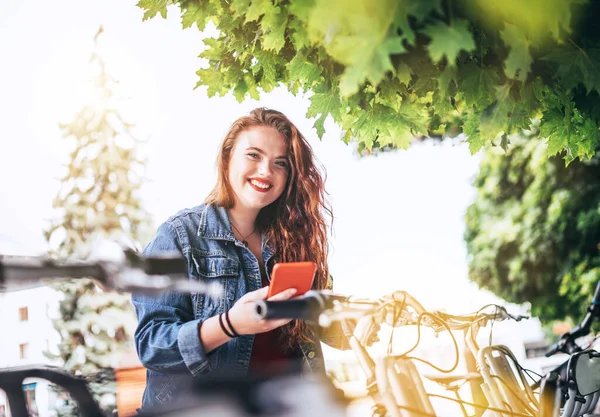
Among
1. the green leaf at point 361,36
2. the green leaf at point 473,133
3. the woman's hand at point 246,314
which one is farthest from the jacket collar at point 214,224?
the green leaf at point 361,36

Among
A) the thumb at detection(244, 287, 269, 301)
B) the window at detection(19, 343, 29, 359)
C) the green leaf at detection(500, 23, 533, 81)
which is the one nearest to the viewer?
the green leaf at detection(500, 23, 533, 81)

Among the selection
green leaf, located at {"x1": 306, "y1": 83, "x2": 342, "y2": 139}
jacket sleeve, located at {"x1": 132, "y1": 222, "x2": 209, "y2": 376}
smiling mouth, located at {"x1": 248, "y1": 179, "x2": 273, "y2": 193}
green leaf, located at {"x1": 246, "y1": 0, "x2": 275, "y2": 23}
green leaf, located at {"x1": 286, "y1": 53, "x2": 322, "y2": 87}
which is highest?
green leaf, located at {"x1": 246, "y1": 0, "x2": 275, "y2": 23}

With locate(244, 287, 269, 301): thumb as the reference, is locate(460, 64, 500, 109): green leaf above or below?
above

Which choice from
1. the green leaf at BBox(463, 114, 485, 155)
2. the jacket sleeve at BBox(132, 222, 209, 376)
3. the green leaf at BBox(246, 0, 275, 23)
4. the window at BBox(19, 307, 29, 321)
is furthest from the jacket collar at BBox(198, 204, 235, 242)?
the window at BBox(19, 307, 29, 321)

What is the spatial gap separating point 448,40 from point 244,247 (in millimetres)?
1173

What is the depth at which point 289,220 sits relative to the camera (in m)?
2.36

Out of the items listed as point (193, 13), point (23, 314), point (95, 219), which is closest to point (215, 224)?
point (193, 13)

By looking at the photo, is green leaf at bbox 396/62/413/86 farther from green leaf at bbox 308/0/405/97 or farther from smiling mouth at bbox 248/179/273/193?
smiling mouth at bbox 248/179/273/193

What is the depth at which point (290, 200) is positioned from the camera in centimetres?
236

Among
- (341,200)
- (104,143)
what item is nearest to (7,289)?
(341,200)

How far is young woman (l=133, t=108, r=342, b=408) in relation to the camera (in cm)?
197

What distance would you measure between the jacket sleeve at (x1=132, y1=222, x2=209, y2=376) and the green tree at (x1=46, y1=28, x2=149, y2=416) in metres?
2.10

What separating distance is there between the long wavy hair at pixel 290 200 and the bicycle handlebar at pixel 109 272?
3.60 feet

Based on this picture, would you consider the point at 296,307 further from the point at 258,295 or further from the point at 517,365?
the point at 517,365
